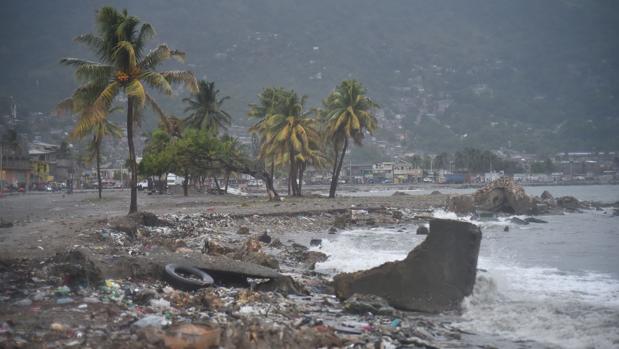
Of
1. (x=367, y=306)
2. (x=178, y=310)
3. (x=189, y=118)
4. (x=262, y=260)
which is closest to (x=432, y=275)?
(x=367, y=306)

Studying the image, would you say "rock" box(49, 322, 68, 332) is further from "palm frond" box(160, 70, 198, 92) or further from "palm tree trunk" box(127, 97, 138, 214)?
"palm frond" box(160, 70, 198, 92)

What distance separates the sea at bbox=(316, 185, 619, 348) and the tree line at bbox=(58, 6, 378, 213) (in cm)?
909

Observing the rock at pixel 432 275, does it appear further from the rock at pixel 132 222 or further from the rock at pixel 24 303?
the rock at pixel 132 222

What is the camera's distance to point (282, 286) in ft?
35.4

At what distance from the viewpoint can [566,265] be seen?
1616 cm

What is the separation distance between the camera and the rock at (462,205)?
37.8 meters

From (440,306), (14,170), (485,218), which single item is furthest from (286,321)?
(14,170)

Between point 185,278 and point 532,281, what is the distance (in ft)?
26.4

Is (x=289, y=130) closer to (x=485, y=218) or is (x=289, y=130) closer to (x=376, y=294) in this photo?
(x=485, y=218)

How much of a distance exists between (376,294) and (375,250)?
8.33m

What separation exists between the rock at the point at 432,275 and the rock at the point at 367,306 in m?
0.52

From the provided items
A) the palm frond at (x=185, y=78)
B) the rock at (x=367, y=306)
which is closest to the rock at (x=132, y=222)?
the palm frond at (x=185, y=78)

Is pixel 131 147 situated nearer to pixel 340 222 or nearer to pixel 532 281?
pixel 340 222

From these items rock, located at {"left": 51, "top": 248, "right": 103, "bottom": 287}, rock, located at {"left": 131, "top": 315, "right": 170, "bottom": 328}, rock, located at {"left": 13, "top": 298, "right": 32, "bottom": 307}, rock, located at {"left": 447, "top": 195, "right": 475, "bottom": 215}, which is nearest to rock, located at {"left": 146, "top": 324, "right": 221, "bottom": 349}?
rock, located at {"left": 131, "top": 315, "right": 170, "bottom": 328}
